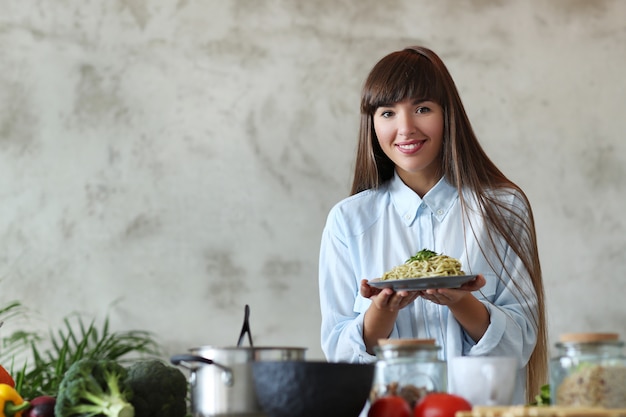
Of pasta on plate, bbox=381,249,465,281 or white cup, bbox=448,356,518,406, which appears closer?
white cup, bbox=448,356,518,406

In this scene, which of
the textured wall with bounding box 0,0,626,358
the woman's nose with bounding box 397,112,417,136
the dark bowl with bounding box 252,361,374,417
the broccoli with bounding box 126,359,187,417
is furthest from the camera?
the textured wall with bounding box 0,0,626,358

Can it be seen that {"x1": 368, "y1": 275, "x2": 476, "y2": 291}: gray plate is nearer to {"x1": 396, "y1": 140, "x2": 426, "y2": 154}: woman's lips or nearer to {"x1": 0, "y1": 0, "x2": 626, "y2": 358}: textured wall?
{"x1": 396, "y1": 140, "x2": 426, "y2": 154}: woman's lips

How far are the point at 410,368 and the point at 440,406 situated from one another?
170 mm

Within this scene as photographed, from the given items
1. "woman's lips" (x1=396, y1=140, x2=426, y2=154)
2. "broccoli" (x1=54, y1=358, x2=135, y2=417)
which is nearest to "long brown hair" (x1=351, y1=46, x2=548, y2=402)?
"woman's lips" (x1=396, y1=140, x2=426, y2=154)

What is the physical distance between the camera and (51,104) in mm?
4645

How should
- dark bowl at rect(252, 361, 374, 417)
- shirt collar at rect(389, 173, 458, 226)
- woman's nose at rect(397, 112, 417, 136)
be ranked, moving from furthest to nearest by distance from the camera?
shirt collar at rect(389, 173, 458, 226)
woman's nose at rect(397, 112, 417, 136)
dark bowl at rect(252, 361, 374, 417)

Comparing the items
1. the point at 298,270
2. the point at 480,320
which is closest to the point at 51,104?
the point at 298,270

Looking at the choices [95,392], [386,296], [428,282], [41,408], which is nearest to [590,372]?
[428,282]

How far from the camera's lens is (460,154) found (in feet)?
8.07

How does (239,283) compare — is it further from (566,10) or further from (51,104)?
(566,10)

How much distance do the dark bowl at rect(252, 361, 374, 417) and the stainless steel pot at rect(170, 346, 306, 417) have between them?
0.04 meters

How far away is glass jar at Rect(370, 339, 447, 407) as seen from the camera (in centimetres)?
153

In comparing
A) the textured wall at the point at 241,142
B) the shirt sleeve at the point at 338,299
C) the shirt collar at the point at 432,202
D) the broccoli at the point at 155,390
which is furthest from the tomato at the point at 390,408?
the textured wall at the point at 241,142

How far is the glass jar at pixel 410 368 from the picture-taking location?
153 cm
